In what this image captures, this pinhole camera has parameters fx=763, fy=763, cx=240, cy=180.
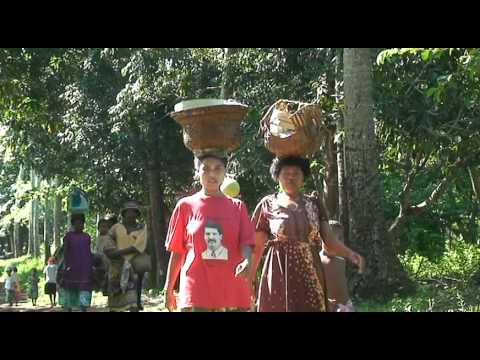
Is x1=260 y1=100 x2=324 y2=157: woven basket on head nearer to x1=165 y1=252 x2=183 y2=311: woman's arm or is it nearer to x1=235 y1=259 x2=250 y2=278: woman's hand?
x1=235 y1=259 x2=250 y2=278: woman's hand

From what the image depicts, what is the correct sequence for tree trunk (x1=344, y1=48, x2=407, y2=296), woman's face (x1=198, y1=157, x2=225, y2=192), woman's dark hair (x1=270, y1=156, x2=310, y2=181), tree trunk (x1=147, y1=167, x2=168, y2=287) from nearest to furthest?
woman's face (x1=198, y1=157, x2=225, y2=192), woman's dark hair (x1=270, y1=156, x2=310, y2=181), tree trunk (x1=344, y1=48, x2=407, y2=296), tree trunk (x1=147, y1=167, x2=168, y2=287)

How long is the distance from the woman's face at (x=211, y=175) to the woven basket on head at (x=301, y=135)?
1.36 feet

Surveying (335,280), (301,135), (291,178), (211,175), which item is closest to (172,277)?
(211,175)

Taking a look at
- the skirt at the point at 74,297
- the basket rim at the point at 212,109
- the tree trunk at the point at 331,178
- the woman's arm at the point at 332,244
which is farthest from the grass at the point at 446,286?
the basket rim at the point at 212,109

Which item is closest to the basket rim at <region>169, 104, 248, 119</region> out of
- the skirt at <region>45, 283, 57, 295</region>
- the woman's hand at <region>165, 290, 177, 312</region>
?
the woman's hand at <region>165, 290, 177, 312</region>

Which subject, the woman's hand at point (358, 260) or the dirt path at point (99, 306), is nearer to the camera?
the woman's hand at point (358, 260)

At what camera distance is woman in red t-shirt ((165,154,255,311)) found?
4574 mm

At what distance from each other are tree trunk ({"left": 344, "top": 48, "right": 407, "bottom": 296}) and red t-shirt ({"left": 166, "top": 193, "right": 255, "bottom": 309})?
180 inches

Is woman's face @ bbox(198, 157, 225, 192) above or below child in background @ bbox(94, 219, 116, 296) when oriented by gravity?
above

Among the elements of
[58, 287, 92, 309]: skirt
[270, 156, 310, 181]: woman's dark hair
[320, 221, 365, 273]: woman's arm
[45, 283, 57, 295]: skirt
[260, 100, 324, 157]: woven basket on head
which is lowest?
[58, 287, 92, 309]: skirt

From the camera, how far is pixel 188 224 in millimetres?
4680

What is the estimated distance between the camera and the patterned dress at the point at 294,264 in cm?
467

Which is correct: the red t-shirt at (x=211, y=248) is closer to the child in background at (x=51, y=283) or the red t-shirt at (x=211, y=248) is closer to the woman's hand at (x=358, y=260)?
the woman's hand at (x=358, y=260)
